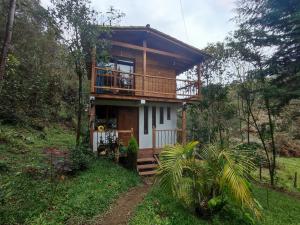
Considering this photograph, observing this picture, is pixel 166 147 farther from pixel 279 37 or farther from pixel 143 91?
pixel 279 37

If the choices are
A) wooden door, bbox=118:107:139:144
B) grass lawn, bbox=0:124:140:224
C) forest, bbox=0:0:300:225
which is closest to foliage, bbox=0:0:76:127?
forest, bbox=0:0:300:225

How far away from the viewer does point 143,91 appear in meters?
10.1

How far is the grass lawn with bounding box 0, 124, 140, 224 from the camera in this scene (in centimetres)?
452

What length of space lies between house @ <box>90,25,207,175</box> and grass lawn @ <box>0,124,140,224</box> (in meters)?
2.43

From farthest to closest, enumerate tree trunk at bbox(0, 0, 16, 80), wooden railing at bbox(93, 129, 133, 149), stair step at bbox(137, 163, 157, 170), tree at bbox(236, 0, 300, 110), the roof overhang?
1. the roof overhang
2. wooden railing at bbox(93, 129, 133, 149)
3. stair step at bbox(137, 163, 157, 170)
4. tree at bbox(236, 0, 300, 110)
5. tree trunk at bbox(0, 0, 16, 80)

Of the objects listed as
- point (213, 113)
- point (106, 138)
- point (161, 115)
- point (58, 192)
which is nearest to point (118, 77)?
point (106, 138)

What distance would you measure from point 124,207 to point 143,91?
5738mm

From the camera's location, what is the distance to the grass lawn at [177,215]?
4844mm

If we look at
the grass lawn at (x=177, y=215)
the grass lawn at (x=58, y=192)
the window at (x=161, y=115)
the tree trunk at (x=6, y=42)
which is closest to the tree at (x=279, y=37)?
the grass lawn at (x=177, y=215)

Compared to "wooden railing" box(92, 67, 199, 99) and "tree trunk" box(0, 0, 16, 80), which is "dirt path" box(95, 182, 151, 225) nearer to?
"tree trunk" box(0, 0, 16, 80)

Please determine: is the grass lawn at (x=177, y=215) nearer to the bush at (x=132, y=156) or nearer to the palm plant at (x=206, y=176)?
the palm plant at (x=206, y=176)

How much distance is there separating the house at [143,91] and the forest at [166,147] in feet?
3.80

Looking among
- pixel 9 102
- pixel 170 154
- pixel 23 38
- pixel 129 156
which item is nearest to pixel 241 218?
pixel 170 154

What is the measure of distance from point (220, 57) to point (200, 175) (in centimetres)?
1075
